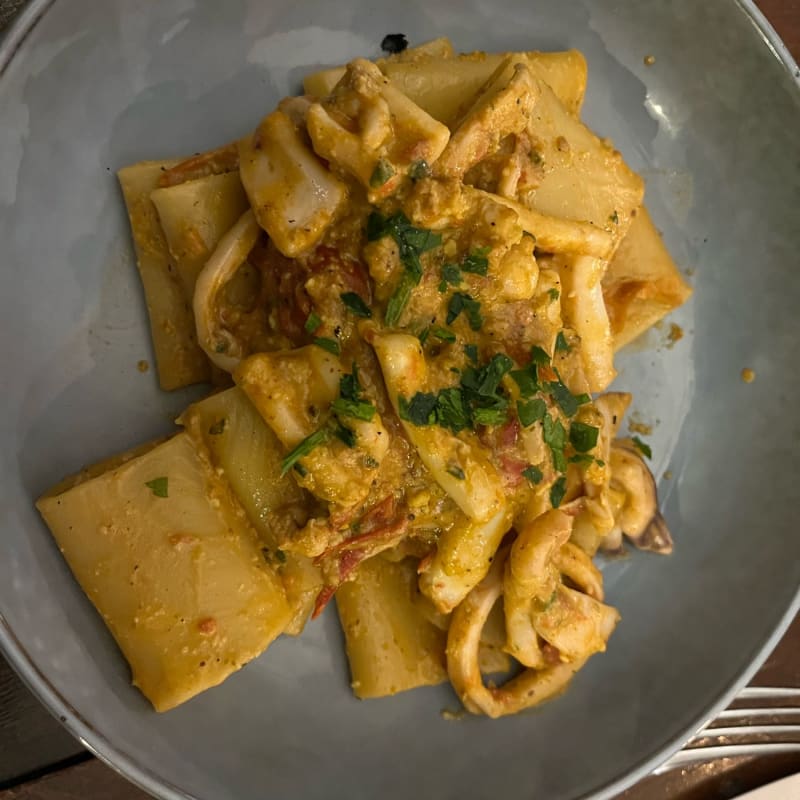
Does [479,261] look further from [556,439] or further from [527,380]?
[556,439]

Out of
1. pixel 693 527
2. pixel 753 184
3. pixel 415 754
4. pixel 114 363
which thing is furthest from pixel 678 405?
pixel 114 363

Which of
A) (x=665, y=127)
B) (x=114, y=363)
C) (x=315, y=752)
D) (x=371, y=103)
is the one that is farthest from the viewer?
(x=665, y=127)

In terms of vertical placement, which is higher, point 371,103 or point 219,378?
point 371,103

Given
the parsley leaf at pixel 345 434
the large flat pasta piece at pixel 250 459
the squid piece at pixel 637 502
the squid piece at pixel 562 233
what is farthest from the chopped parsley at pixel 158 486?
the squid piece at pixel 637 502

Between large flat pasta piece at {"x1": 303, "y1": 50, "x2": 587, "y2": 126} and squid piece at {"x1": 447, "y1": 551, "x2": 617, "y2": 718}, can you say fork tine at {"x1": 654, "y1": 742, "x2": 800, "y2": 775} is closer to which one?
squid piece at {"x1": 447, "y1": 551, "x2": 617, "y2": 718}

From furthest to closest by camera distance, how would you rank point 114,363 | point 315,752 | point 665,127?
1. point 665,127
2. point 315,752
3. point 114,363

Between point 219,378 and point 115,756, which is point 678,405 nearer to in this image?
point 219,378
